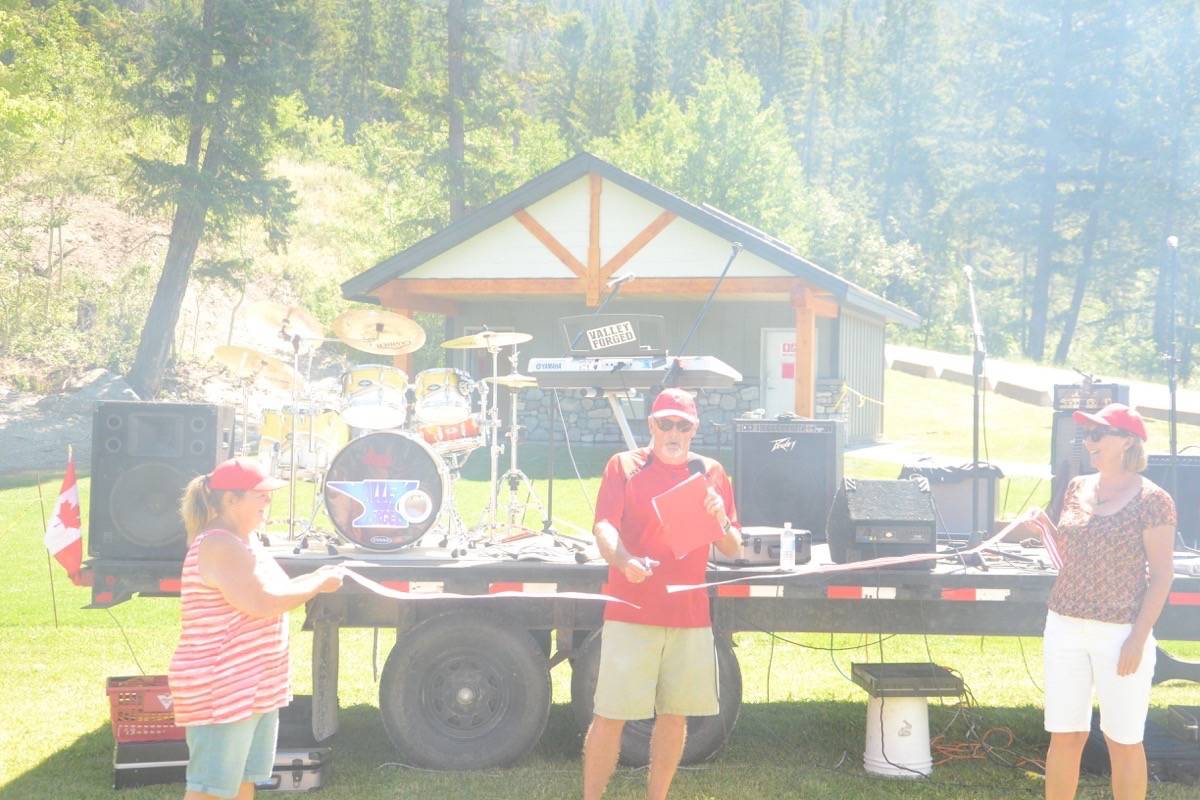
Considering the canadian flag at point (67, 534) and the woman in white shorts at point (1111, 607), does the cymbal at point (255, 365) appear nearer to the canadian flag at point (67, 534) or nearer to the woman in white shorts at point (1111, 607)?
the canadian flag at point (67, 534)

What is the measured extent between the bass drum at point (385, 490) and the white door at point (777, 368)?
16389 millimetres

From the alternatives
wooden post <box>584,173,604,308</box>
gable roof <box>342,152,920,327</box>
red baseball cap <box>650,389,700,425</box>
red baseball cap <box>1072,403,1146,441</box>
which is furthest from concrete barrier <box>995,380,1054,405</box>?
red baseball cap <box>650,389,700,425</box>

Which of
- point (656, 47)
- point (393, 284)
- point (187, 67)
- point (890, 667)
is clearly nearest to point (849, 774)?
point (890, 667)

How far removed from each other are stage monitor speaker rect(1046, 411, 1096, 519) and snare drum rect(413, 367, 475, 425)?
12.9 feet

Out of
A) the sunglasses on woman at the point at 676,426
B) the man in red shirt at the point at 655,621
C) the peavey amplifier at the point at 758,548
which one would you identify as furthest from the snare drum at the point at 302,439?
the sunglasses on woman at the point at 676,426

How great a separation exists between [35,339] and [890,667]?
2801 cm

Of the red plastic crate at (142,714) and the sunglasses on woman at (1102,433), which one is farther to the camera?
the red plastic crate at (142,714)

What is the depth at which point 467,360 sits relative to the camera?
23969mm

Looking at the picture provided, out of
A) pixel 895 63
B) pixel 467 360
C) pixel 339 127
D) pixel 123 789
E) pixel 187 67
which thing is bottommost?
pixel 123 789

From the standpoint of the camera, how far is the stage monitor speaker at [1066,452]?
743 centimetres

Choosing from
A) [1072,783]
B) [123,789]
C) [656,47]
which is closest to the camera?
[1072,783]

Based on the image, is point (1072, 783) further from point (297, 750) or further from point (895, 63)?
→ point (895, 63)

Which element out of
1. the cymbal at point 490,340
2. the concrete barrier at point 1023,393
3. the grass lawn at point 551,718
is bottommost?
the grass lawn at point 551,718

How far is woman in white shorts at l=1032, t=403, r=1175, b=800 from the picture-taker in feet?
16.5
